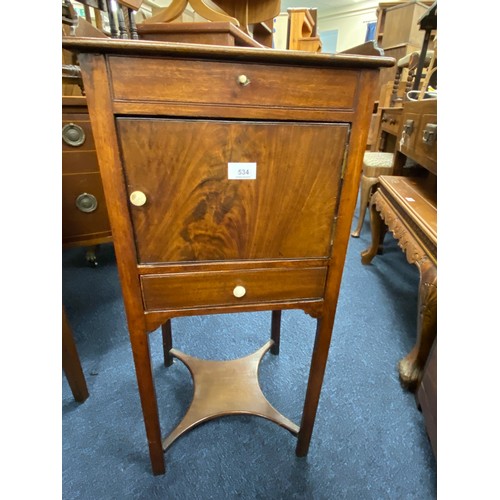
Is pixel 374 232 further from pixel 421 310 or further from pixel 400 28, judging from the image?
pixel 400 28

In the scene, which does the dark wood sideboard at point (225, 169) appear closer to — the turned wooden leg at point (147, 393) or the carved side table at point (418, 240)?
the turned wooden leg at point (147, 393)

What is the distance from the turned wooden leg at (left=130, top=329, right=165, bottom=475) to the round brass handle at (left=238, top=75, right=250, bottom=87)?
490 mm

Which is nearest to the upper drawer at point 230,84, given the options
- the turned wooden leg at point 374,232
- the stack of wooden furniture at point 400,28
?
the turned wooden leg at point 374,232

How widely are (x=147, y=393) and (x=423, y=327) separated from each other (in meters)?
0.87

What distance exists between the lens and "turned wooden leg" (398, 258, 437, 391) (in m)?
0.95

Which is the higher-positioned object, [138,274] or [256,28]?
[256,28]

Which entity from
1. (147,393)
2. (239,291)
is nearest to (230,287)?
(239,291)

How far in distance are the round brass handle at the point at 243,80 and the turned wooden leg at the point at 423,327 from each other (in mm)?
815

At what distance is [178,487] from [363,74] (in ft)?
3.45

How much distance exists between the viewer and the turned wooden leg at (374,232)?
179cm

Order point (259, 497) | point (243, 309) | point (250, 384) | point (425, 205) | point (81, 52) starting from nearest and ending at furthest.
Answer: point (81, 52) < point (243, 309) < point (259, 497) < point (250, 384) < point (425, 205)

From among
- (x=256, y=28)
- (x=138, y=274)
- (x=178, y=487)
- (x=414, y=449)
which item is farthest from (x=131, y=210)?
(x=256, y=28)

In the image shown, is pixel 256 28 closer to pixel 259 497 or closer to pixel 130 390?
pixel 130 390

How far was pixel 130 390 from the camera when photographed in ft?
3.56
